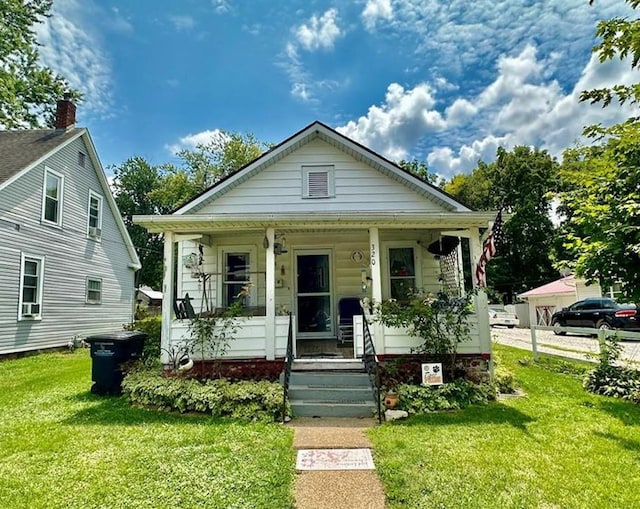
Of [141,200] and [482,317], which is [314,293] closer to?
[482,317]

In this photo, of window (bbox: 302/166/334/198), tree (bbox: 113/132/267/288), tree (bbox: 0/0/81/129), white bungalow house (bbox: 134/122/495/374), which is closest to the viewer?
white bungalow house (bbox: 134/122/495/374)

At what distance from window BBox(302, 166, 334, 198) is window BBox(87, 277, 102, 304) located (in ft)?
34.7

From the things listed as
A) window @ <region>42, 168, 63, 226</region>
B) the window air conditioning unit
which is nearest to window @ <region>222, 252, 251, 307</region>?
the window air conditioning unit

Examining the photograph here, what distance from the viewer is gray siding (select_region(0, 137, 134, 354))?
1125 centimetres

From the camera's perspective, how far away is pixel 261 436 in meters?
4.84

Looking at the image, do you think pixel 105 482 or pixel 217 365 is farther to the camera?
pixel 217 365

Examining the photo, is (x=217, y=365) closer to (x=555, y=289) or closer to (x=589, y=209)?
Result: (x=589, y=209)

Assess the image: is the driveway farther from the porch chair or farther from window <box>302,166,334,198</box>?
window <box>302,166,334,198</box>

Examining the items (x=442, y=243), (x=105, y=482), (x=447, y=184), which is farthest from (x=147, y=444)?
(x=447, y=184)

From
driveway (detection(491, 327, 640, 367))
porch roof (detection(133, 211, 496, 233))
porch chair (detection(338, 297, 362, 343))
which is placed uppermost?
porch roof (detection(133, 211, 496, 233))

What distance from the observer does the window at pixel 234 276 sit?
9.42m

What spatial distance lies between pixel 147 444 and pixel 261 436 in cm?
133

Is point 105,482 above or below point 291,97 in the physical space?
below

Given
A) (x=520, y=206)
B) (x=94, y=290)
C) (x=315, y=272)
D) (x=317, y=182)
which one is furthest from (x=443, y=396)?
(x=520, y=206)
